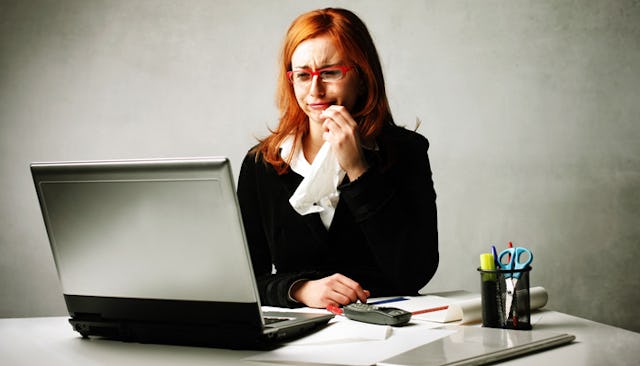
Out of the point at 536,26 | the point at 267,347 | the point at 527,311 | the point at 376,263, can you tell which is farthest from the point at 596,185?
the point at 267,347

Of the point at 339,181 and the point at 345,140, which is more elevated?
the point at 345,140

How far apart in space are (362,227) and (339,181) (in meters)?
0.16

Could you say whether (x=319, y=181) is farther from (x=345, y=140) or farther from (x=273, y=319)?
(x=273, y=319)

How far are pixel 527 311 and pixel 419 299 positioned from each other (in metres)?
0.36

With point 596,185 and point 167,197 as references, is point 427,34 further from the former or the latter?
point 167,197

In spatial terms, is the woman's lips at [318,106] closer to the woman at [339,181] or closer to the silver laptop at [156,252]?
the woman at [339,181]

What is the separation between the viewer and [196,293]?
104 centimetres

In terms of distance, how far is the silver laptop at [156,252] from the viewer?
978 mm

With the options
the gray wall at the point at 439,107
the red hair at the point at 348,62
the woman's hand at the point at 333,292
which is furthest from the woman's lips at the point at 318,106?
the gray wall at the point at 439,107

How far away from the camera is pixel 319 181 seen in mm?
1712

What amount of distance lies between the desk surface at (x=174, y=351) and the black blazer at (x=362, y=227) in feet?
1.63

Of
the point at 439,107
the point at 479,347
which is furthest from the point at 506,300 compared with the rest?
the point at 439,107

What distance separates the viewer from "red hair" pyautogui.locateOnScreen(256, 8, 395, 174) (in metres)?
1.78

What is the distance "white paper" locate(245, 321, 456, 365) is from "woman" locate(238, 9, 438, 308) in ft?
1.59
